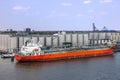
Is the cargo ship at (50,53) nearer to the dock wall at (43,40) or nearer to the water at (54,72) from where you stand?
the water at (54,72)

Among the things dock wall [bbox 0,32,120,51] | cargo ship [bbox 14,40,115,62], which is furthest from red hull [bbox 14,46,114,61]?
dock wall [bbox 0,32,120,51]

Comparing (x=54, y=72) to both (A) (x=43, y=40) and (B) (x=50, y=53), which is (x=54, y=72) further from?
(A) (x=43, y=40)

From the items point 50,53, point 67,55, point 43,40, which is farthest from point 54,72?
point 43,40

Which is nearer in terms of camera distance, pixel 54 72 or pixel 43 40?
pixel 54 72

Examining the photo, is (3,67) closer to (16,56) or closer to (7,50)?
(16,56)

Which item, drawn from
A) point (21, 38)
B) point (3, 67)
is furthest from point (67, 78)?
point (21, 38)

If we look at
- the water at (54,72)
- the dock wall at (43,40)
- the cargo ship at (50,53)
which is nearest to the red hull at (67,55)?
the cargo ship at (50,53)

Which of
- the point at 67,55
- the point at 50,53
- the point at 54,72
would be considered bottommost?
the point at 54,72

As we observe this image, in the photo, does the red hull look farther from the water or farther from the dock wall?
the dock wall
